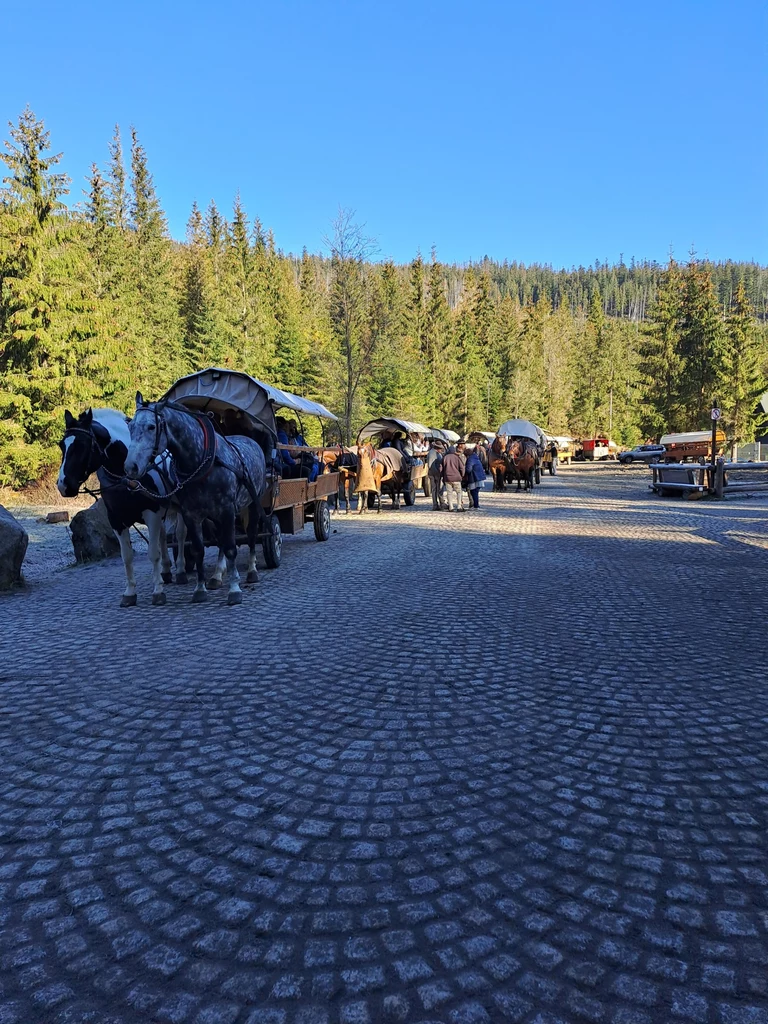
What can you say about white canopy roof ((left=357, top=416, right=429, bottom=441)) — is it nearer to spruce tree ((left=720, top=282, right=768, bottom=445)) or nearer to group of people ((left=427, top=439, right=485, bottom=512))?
group of people ((left=427, top=439, right=485, bottom=512))

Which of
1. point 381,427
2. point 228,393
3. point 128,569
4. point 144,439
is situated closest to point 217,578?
point 128,569

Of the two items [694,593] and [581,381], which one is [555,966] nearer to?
[694,593]

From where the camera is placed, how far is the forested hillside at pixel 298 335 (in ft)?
79.2

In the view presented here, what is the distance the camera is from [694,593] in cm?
805

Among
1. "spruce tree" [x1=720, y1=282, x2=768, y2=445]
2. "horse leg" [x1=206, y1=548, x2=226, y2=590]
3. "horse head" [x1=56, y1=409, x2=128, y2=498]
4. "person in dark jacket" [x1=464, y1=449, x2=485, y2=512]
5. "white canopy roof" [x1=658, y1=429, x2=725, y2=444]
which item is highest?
"spruce tree" [x1=720, y1=282, x2=768, y2=445]

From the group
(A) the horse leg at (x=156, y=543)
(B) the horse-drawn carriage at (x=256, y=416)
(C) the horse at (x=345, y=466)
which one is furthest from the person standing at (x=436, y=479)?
(A) the horse leg at (x=156, y=543)

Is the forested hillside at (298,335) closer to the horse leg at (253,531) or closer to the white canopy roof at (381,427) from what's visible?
the white canopy roof at (381,427)

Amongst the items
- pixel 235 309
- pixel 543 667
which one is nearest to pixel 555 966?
pixel 543 667

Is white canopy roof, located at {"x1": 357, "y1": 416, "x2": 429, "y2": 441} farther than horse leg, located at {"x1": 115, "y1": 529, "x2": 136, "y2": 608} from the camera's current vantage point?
Yes

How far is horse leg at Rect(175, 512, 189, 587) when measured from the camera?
9258 millimetres

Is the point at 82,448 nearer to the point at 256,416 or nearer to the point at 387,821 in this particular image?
the point at 256,416

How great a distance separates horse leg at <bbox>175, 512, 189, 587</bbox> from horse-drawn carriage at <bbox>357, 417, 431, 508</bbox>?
1011cm

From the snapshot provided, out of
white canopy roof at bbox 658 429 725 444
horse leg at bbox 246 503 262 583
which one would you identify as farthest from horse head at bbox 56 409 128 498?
white canopy roof at bbox 658 429 725 444

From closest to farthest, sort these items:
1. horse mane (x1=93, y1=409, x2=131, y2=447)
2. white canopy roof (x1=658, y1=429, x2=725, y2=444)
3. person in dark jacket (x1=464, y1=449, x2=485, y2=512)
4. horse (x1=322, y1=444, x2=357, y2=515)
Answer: horse mane (x1=93, y1=409, x2=131, y2=447) → horse (x1=322, y1=444, x2=357, y2=515) → person in dark jacket (x1=464, y1=449, x2=485, y2=512) → white canopy roof (x1=658, y1=429, x2=725, y2=444)
